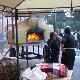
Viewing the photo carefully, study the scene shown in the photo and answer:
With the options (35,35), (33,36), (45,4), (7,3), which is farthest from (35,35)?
(7,3)

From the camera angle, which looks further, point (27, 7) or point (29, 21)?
point (29, 21)

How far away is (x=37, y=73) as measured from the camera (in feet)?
12.1

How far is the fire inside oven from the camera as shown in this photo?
42.8 feet

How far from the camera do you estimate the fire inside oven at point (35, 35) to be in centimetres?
1303

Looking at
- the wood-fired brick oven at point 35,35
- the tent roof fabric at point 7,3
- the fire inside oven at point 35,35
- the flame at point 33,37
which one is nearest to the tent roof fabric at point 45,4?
the tent roof fabric at point 7,3

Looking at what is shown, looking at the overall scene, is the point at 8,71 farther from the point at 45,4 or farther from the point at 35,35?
the point at 35,35

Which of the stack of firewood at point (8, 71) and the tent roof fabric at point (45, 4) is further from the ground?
the tent roof fabric at point (45, 4)

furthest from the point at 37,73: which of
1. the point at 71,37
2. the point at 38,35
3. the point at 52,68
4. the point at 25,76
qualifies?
the point at 38,35

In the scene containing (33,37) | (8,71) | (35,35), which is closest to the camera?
(8,71)

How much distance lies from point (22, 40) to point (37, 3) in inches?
288

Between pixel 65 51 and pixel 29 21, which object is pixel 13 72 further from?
pixel 29 21

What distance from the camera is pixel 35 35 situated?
1351cm

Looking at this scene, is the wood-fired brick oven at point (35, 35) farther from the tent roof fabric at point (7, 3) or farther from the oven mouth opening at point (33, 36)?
the tent roof fabric at point (7, 3)

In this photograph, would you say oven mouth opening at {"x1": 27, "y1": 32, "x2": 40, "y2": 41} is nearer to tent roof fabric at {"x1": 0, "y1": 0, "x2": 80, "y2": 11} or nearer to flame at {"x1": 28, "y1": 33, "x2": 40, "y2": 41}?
flame at {"x1": 28, "y1": 33, "x2": 40, "y2": 41}
